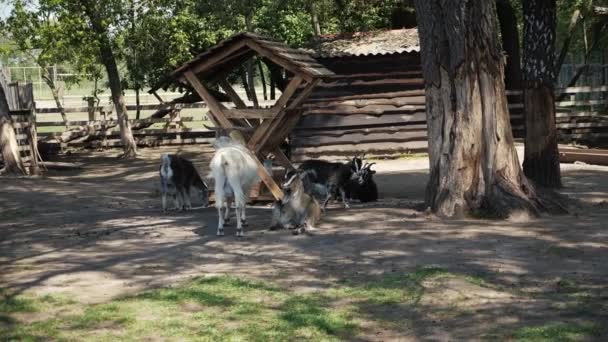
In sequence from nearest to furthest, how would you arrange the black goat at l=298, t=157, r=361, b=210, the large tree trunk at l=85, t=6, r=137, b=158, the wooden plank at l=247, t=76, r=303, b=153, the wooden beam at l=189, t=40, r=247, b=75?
the wooden plank at l=247, t=76, r=303, b=153 < the wooden beam at l=189, t=40, r=247, b=75 < the black goat at l=298, t=157, r=361, b=210 < the large tree trunk at l=85, t=6, r=137, b=158

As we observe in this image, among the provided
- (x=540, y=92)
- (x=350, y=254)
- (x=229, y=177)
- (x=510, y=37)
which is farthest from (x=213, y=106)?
(x=510, y=37)

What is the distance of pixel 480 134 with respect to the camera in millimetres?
11633

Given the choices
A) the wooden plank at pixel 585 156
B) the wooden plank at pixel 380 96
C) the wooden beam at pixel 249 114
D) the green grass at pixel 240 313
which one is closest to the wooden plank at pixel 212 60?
the wooden beam at pixel 249 114

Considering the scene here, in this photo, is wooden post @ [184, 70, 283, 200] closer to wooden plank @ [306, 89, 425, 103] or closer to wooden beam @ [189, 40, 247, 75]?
wooden beam @ [189, 40, 247, 75]

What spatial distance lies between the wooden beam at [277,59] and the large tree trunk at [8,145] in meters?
9.62

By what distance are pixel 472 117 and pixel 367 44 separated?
1298 centimetres

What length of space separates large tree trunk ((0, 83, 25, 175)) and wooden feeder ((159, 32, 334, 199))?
27.0ft

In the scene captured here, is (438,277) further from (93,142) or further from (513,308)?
(93,142)

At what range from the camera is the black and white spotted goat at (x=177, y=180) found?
13.6m

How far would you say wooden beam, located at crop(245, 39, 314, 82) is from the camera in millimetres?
12845

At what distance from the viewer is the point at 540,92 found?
45.6 feet

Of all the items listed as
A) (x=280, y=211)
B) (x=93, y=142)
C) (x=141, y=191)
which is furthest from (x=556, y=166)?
(x=93, y=142)

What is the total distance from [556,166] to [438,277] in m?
6.83

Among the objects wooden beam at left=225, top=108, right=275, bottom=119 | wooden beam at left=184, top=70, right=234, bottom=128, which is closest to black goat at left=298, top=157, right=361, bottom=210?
wooden beam at left=225, top=108, right=275, bottom=119
